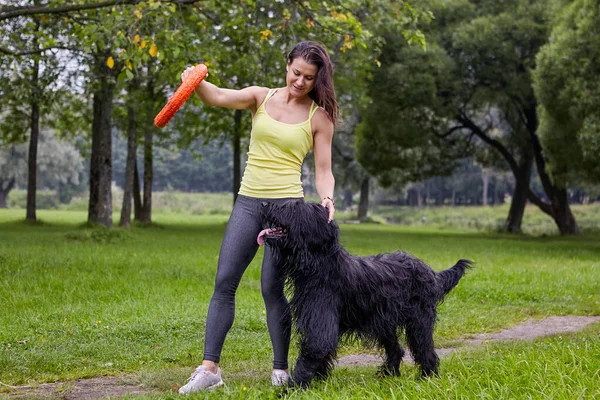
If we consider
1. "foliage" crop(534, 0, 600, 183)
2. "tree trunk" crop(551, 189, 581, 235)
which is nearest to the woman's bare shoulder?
"foliage" crop(534, 0, 600, 183)

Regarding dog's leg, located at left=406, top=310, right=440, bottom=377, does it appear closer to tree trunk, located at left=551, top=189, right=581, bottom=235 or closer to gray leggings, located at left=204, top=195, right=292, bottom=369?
gray leggings, located at left=204, top=195, right=292, bottom=369

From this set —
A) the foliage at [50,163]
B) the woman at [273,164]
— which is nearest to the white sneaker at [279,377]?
the woman at [273,164]

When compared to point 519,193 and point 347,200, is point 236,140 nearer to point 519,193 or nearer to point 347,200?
point 519,193

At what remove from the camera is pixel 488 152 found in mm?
34531

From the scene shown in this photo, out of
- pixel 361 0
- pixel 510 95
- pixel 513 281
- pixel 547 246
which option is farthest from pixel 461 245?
pixel 361 0

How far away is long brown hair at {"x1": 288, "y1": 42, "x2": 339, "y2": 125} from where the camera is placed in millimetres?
4648

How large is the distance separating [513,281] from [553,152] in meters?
12.3

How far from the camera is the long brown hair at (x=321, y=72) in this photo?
4.65 metres

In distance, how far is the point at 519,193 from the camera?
32344 mm

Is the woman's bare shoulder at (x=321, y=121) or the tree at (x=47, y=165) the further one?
the tree at (x=47, y=165)

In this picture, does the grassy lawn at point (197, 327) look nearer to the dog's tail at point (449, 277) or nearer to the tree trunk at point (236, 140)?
the dog's tail at point (449, 277)

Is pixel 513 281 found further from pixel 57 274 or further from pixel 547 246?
pixel 547 246

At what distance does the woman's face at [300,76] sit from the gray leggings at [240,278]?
74 centimetres

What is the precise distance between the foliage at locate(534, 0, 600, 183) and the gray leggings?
15910mm
